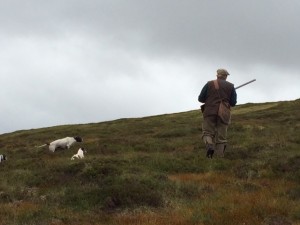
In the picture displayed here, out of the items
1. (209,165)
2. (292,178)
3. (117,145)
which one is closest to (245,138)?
(117,145)

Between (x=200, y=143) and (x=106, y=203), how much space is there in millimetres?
11471

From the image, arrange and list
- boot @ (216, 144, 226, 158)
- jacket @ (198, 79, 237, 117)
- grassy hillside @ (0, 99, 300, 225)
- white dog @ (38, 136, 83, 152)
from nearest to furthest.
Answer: grassy hillside @ (0, 99, 300, 225) < jacket @ (198, 79, 237, 117) < boot @ (216, 144, 226, 158) < white dog @ (38, 136, 83, 152)

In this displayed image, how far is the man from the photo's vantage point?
1633 cm

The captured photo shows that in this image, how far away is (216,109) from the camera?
1627 cm

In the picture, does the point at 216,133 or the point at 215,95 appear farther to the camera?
the point at 216,133

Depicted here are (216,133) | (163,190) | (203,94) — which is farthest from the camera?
(203,94)

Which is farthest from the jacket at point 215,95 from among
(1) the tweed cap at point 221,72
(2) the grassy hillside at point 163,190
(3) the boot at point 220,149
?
(2) the grassy hillside at point 163,190

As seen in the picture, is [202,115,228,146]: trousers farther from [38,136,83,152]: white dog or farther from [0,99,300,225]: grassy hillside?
[38,136,83,152]: white dog

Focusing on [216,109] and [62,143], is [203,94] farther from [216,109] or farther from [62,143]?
[62,143]

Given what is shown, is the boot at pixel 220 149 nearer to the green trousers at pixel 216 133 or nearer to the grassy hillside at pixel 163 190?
the green trousers at pixel 216 133

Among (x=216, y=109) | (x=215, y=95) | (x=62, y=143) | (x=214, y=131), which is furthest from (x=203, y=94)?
(x=62, y=143)

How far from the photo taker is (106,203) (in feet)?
32.9

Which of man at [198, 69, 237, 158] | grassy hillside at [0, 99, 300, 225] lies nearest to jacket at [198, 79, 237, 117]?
man at [198, 69, 237, 158]

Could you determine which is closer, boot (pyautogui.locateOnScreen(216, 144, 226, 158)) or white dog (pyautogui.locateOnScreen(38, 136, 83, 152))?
boot (pyautogui.locateOnScreen(216, 144, 226, 158))
